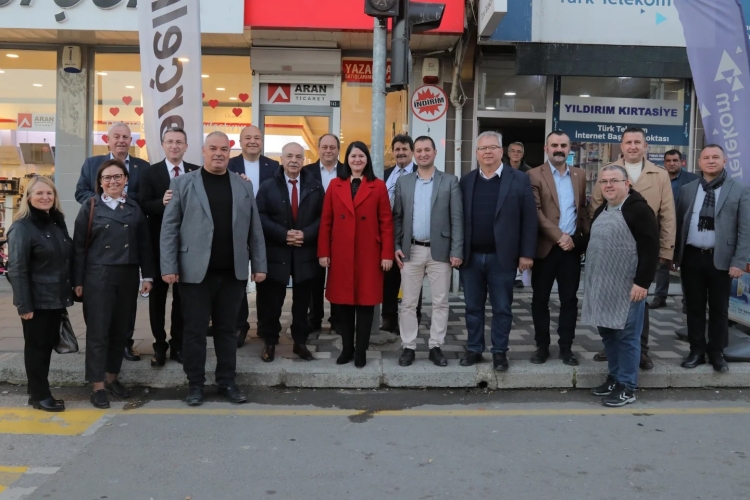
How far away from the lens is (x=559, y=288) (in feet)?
18.8

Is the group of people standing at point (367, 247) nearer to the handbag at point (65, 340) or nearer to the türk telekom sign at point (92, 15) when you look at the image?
the handbag at point (65, 340)

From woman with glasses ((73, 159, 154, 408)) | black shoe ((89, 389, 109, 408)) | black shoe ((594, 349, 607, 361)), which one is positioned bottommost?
black shoe ((89, 389, 109, 408))

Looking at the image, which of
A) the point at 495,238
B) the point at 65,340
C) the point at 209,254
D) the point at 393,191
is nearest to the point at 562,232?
the point at 495,238

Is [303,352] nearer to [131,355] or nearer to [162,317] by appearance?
[162,317]

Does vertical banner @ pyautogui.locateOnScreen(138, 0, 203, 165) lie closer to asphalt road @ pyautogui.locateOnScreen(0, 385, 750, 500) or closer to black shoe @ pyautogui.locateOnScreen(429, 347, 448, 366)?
asphalt road @ pyautogui.locateOnScreen(0, 385, 750, 500)

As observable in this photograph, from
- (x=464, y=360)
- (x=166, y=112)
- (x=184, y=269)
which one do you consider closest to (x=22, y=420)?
(x=184, y=269)

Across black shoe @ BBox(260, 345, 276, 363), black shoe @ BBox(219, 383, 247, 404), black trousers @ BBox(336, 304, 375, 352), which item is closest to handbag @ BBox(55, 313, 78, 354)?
black shoe @ BBox(219, 383, 247, 404)

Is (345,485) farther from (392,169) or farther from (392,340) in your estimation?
(392,169)

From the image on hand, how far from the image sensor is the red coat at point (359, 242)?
217 inches

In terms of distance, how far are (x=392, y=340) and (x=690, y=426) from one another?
2820mm

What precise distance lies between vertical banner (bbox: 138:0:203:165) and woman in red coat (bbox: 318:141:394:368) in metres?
1.50

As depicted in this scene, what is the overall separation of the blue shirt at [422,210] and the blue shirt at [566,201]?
3.69 feet

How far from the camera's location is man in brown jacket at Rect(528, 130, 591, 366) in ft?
18.5

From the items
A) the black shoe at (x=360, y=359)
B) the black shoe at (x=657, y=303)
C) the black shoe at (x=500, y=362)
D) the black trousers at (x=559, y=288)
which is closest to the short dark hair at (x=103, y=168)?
the black shoe at (x=360, y=359)
